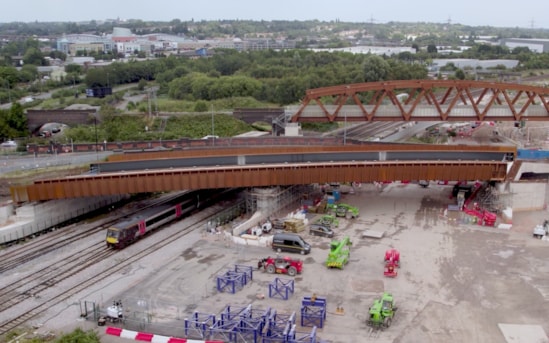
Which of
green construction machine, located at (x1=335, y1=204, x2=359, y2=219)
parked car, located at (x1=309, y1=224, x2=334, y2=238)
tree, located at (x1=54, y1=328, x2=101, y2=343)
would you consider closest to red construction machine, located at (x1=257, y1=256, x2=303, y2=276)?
parked car, located at (x1=309, y1=224, x2=334, y2=238)

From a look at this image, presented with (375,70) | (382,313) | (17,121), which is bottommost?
(382,313)

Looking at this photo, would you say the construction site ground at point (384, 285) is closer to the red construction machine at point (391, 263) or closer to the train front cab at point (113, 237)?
the red construction machine at point (391, 263)

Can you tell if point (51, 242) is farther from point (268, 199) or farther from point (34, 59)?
point (34, 59)

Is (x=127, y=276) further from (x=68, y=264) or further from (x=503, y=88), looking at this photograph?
(x=503, y=88)

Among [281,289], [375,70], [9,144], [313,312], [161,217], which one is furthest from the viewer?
[375,70]

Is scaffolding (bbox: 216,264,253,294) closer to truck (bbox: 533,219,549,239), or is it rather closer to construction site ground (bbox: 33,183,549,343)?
construction site ground (bbox: 33,183,549,343)

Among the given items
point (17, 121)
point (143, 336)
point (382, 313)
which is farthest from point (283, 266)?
point (17, 121)

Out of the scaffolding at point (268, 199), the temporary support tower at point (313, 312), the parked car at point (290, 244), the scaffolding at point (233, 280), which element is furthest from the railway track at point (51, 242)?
the temporary support tower at point (313, 312)
